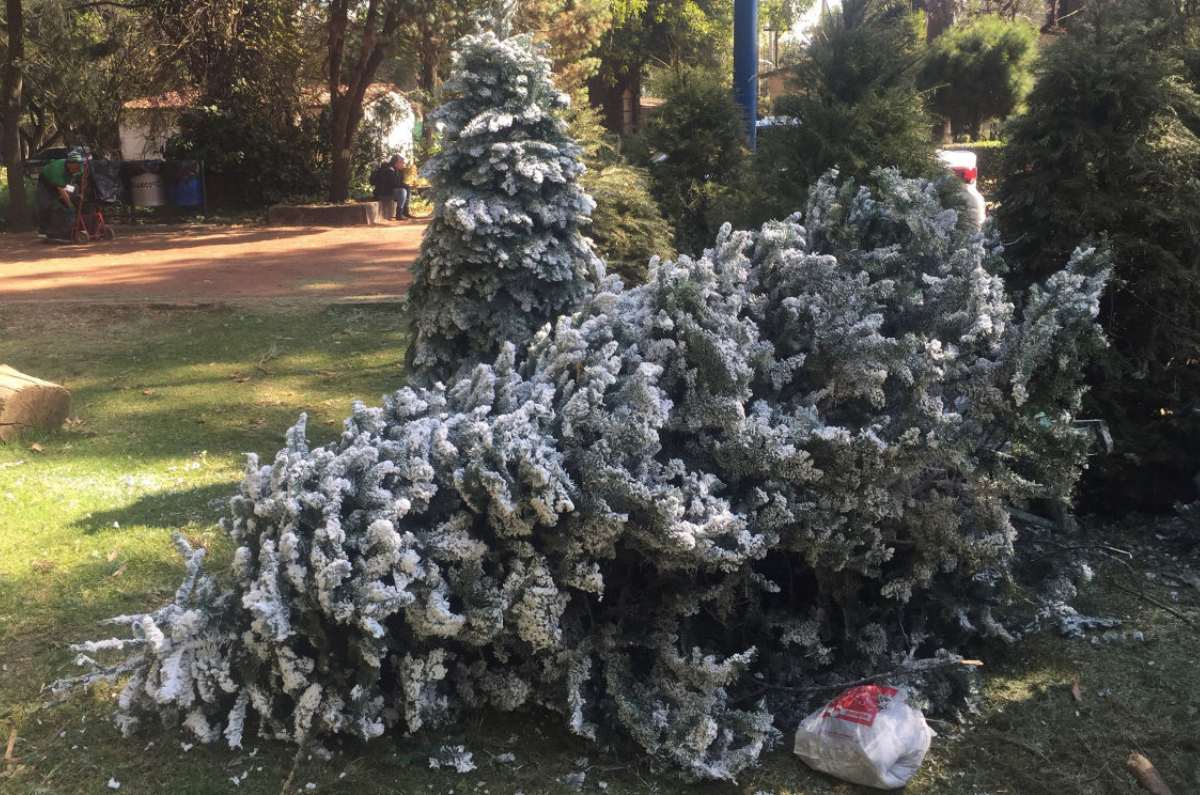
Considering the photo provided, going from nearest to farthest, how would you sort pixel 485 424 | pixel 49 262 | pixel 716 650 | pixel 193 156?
1. pixel 485 424
2. pixel 716 650
3. pixel 49 262
4. pixel 193 156

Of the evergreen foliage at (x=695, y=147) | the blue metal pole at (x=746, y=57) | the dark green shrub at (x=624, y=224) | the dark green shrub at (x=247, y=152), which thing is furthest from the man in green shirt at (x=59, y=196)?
the dark green shrub at (x=624, y=224)

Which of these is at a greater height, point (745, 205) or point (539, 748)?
point (745, 205)

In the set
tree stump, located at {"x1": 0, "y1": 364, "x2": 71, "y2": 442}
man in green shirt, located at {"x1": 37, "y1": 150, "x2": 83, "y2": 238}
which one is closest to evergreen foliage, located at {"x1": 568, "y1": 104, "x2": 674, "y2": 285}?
tree stump, located at {"x1": 0, "y1": 364, "x2": 71, "y2": 442}

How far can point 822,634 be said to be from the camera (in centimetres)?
381

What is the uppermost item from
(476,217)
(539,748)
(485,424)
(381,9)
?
(381,9)

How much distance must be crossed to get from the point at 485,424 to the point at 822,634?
4.71 feet

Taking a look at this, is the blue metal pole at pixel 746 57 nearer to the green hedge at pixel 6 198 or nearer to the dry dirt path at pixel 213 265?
the dry dirt path at pixel 213 265

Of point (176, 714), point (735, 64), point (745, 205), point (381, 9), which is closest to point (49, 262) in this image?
point (381, 9)

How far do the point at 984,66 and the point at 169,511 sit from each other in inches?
1071

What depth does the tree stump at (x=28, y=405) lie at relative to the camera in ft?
20.8

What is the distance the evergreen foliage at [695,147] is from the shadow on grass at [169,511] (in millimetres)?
3608

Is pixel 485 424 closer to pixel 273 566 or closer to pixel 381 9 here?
pixel 273 566

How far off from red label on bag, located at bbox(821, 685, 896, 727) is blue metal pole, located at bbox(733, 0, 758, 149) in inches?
215

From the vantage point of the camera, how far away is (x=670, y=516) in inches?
126
